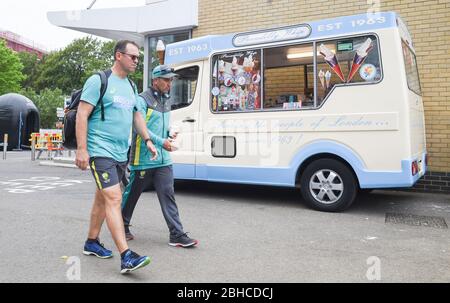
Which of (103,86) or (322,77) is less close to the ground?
(322,77)

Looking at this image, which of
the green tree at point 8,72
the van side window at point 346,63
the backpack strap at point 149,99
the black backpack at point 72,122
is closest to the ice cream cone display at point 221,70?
the van side window at point 346,63

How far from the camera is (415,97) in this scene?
6.16 meters

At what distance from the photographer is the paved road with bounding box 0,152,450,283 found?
134 inches

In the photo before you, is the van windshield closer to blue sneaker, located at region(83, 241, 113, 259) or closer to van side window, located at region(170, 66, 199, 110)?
van side window, located at region(170, 66, 199, 110)

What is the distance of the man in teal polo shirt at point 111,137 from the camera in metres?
3.32

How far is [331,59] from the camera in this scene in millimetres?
5930

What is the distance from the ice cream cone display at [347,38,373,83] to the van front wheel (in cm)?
126

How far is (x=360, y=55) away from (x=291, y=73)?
1.02 meters

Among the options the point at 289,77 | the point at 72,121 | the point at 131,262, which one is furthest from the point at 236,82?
the point at 131,262

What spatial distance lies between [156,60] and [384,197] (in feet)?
24.1

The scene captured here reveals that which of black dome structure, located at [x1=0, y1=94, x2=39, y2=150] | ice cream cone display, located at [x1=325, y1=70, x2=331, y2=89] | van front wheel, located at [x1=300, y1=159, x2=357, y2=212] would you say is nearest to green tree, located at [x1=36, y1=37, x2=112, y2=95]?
black dome structure, located at [x1=0, y1=94, x2=39, y2=150]

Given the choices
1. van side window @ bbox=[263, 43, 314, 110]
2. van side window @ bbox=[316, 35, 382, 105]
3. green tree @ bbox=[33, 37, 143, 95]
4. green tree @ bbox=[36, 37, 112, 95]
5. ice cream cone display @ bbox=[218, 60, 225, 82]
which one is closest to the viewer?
van side window @ bbox=[316, 35, 382, 105]

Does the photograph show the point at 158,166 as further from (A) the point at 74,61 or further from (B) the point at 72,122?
(A) the point at 74,61
